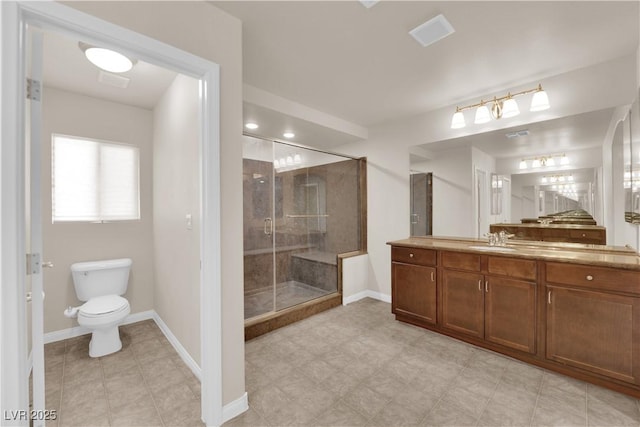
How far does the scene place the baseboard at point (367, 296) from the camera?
3677 millimetres

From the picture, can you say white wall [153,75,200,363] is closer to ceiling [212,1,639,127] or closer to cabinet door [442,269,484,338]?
ceiling [212,1,639,127]

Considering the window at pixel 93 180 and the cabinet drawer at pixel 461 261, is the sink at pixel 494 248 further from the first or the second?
the window at pixel 93 180

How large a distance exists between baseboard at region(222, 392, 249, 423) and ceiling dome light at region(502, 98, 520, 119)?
3.13m

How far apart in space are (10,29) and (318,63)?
5.90 feet

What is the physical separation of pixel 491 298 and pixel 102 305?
336 cm

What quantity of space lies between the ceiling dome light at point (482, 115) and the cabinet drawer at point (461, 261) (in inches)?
52.6

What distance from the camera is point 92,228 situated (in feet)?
9.26

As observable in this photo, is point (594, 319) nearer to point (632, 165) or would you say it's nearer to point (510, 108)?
point (632, 165)

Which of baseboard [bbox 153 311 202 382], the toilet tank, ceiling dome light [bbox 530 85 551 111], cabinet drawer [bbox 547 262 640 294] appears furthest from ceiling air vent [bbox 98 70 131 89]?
cabinet drawer [bbox 547 262 640 294]

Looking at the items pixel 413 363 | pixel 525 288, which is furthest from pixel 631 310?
pixel 413 363

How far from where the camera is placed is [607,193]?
2322 millimetres

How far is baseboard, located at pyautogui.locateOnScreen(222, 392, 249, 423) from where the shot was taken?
5.34 feet

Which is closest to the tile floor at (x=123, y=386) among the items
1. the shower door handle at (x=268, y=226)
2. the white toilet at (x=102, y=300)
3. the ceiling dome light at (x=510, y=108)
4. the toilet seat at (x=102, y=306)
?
the white toilet at (x=102, y=300)

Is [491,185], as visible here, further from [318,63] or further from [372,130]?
[318,63]
